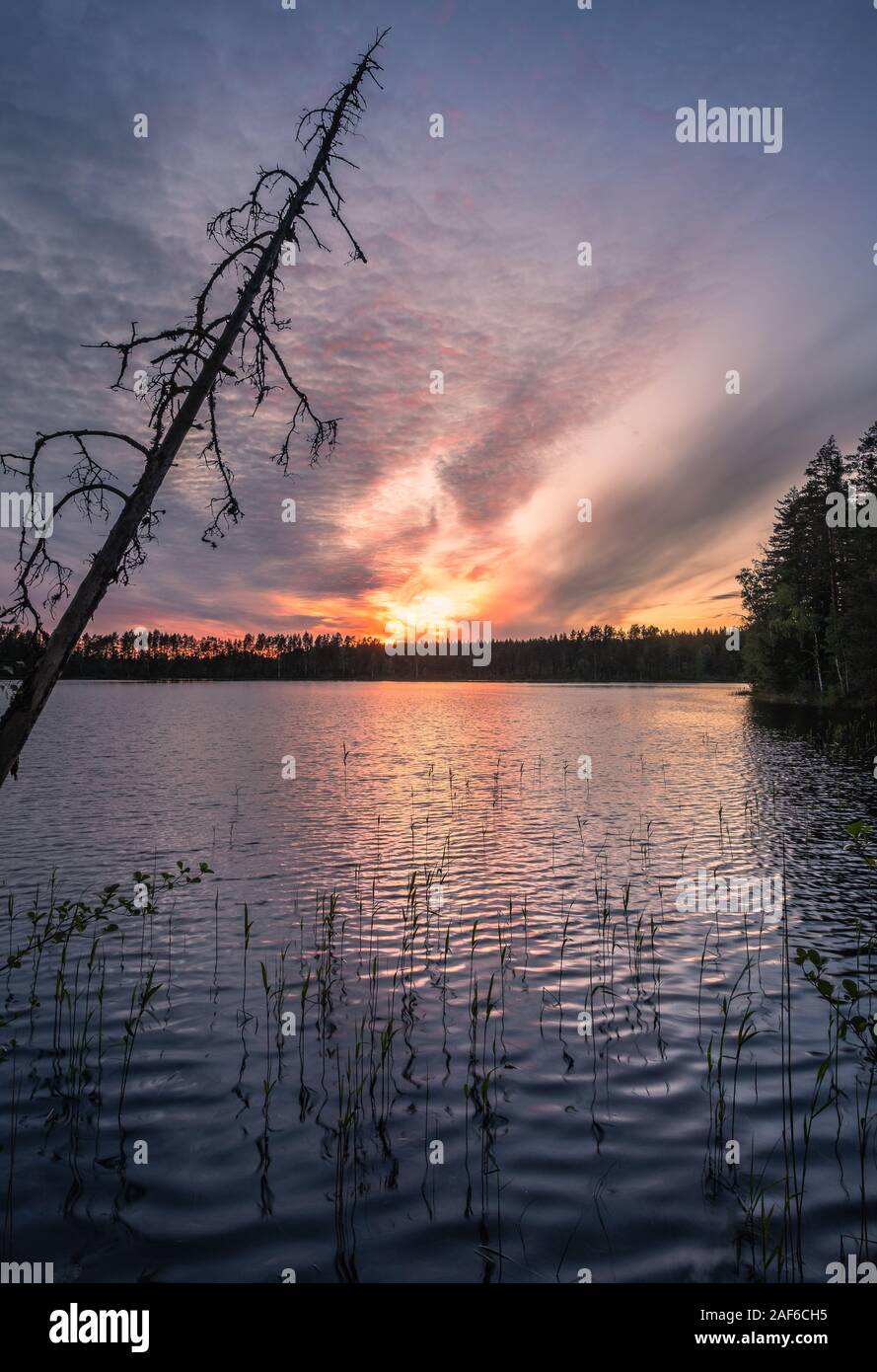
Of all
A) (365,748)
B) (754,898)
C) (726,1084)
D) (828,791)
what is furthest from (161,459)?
(365,748)

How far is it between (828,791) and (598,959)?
19.9 meters

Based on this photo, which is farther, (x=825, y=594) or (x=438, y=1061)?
(x=825, y=594)

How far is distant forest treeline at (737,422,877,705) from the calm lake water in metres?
36.3

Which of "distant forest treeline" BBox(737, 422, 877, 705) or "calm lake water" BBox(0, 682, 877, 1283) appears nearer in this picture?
"calm lake water" BBox(0, 682, 877, 1283)

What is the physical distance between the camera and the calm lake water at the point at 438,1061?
198 inches

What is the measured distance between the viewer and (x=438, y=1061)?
7.72 m

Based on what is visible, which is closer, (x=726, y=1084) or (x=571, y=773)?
(x=726, y=1084)

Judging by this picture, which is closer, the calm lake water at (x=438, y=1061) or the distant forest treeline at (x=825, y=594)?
the calm lake water at (x=438, y=1061)

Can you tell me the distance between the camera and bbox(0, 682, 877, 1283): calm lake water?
5023 mm

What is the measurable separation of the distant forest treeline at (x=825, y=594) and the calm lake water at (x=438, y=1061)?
36.3m

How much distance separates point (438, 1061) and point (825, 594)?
71.4 meters

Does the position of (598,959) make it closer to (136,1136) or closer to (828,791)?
(136,1136)

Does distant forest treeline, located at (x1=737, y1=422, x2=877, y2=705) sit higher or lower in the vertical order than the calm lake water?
higher
